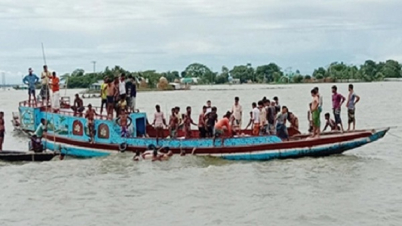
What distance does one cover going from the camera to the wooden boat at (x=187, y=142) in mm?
22281

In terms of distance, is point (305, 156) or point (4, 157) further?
point (4, 157)

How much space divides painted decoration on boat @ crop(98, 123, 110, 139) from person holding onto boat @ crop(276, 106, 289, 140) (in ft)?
19.8

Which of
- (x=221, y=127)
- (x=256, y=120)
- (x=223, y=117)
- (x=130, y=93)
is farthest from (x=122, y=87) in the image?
(x=256, y=120)

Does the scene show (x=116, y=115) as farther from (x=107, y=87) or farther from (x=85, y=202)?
(x=85, y=202)

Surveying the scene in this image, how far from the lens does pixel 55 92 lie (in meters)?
27.2

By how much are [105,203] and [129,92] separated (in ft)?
24.8

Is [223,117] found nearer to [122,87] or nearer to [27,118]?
[122,87]

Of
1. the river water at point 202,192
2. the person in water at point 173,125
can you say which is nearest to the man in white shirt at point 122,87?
the person in water at point 173,125

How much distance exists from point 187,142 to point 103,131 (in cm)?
335

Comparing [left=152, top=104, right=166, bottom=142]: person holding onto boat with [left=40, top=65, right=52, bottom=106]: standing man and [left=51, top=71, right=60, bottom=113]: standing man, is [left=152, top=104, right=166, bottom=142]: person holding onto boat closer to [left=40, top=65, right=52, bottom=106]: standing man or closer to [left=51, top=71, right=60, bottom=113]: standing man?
[left=51, top=71, right=60, bottom=113]: standing man

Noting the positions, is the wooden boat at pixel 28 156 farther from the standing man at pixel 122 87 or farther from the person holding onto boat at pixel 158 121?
the person holding onto boat at pixel 158 121

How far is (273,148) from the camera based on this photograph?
886 inches

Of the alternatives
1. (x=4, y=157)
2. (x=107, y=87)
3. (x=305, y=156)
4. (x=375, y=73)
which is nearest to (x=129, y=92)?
(x=107, y=87)

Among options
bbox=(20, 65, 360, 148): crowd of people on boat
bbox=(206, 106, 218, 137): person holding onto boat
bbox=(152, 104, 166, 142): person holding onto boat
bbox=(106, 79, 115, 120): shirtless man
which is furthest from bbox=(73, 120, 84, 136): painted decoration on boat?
bbox=(206, 106, 218, 137): person holding onto boat
